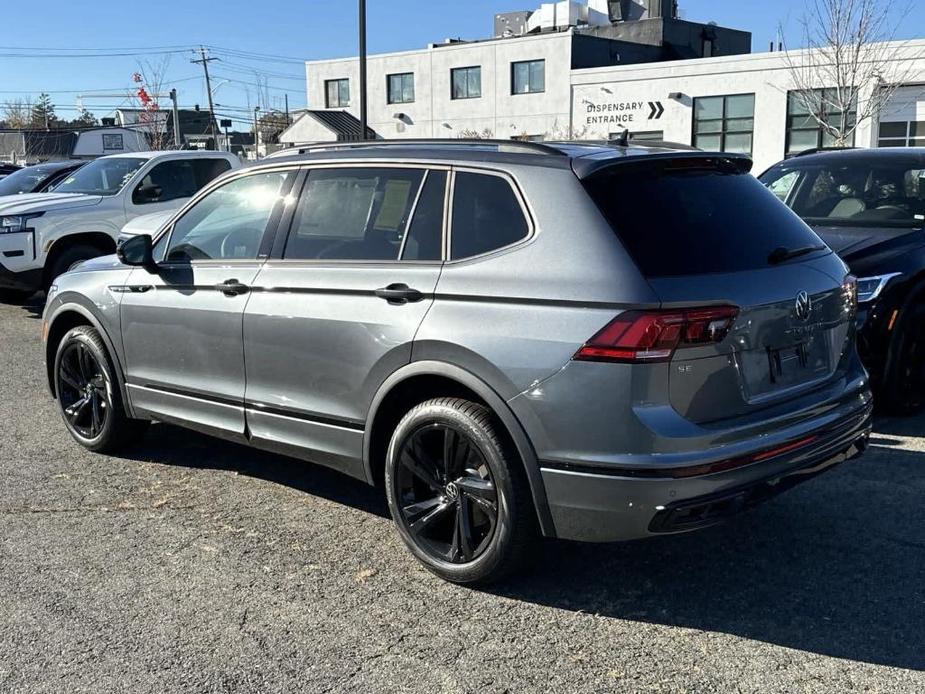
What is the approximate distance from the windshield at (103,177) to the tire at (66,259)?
84 cm

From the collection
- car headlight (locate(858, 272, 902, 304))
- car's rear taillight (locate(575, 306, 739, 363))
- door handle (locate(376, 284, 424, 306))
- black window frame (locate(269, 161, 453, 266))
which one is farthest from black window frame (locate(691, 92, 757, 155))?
car's rear taillight (locate(575, 306, 739, 363))

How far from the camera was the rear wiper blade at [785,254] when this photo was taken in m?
3.84

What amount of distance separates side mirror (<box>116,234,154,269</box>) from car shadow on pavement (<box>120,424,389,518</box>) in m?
1.30

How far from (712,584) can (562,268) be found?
1.55 m

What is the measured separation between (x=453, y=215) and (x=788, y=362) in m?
1.53

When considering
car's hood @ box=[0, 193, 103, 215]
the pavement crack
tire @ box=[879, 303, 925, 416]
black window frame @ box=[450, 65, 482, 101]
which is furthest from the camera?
black window frame @ box=[450, 65, 482, 101]

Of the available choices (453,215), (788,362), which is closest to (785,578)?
(788,362)

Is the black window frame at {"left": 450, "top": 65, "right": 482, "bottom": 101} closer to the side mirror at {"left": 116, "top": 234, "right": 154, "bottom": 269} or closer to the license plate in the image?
the side mirror at {"left": 116, "top": 234, "right": 154, "bottom": 269}

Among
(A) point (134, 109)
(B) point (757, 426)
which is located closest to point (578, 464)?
(B) point (757, 426)

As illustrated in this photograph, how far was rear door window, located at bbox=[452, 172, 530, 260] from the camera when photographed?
3.83 m

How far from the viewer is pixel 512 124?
47594 millimetres

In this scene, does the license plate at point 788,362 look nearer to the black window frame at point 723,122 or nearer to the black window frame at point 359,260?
the black window frame at point 359,260

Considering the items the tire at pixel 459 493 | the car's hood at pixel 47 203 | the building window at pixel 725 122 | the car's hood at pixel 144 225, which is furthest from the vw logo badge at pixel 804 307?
the building window at pixel 725 122

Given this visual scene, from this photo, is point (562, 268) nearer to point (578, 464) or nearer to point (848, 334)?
point (578, 464)
